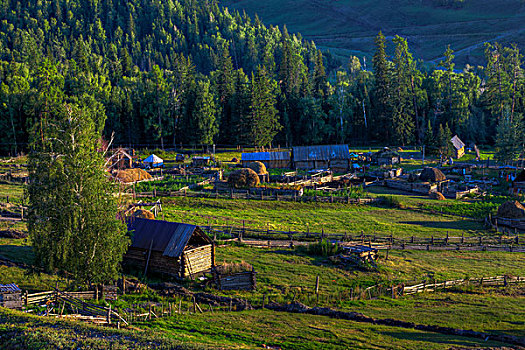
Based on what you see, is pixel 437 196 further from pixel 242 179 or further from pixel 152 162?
pixel 152 162

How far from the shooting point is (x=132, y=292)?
24062 millimetres

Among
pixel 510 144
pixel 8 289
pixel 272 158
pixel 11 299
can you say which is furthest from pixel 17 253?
pixel 510 144

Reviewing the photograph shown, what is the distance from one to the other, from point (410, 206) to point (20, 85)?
69309 mm

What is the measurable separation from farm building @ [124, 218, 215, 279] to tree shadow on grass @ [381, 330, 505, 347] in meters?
11.8

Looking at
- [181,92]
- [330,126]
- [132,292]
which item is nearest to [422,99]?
[330,126]

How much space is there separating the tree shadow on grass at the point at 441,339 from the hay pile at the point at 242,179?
33.7 m

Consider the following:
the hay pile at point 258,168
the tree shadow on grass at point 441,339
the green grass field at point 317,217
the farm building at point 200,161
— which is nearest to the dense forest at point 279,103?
the farm building at point 200,161

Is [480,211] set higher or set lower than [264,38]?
lower

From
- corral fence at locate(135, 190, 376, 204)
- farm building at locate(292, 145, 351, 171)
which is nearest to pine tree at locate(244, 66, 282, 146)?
farm building at locate(292, 145, 351, 171)

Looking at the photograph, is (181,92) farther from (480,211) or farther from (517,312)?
(517,312)

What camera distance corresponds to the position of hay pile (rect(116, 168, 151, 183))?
2133 inches

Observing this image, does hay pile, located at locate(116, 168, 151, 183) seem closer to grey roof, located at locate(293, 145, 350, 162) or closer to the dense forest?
the dense forest

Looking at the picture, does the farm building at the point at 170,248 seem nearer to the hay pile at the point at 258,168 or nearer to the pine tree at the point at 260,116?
the hay pile at the point at 258,168

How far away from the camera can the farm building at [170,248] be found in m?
27.0
